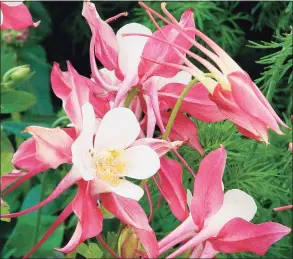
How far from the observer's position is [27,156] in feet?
1.51

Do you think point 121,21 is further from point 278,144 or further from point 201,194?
point 201,194

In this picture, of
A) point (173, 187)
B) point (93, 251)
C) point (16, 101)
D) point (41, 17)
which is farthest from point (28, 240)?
point (41, 17)

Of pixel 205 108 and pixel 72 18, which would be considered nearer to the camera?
pixel 205 108

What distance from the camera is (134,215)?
1.41ft

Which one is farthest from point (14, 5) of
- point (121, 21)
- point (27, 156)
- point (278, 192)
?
point (121, 21)

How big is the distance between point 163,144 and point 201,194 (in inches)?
1.5

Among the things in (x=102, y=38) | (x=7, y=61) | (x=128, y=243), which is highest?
(x=102, y=38)

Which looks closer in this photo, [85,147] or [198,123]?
[85,147]

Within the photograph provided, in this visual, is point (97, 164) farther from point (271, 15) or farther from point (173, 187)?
point (271, 15)

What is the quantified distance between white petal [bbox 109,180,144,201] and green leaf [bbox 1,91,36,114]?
0.95 ft

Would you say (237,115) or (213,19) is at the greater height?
(237,115)

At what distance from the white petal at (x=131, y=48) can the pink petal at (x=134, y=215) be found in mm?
85

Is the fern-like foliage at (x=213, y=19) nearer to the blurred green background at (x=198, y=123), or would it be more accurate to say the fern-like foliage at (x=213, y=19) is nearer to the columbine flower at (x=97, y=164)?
the blurred green background at (x=198, y=123)

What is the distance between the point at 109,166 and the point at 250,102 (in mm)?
94
